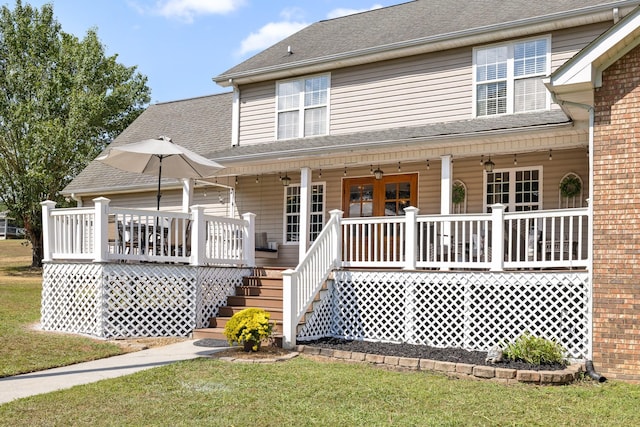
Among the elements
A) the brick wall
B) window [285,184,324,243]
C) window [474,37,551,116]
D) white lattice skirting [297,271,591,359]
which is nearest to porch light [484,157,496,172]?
window [474,37,551,116]

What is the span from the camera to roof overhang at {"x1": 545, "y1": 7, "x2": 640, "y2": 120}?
7.77 m

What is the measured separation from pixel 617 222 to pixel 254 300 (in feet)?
20.4

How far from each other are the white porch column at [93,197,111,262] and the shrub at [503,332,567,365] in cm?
660

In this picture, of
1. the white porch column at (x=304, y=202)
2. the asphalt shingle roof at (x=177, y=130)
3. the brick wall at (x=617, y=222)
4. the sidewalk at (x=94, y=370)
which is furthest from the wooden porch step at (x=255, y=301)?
the asphalt shingle roof at (x=177, y=130)

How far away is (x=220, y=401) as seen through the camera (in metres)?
6.43

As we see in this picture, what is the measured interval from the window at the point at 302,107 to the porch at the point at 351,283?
3.39 metres

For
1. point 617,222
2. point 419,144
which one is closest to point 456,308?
point 617,222

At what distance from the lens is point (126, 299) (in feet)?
35.3

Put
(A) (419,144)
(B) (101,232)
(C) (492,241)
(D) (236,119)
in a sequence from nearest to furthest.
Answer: (C) (492,241), (B) (101,232), (A) (419,144), (D) (236,119)

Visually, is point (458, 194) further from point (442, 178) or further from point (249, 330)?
point (249, 330)

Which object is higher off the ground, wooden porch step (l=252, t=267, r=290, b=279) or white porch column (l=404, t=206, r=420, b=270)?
white porch column (l=404, t=206, r=420, b=270)

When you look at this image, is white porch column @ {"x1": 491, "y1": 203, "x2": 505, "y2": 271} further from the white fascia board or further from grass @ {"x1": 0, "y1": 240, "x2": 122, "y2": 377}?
grass @ {"x1": 0, "y1": 240, "x2": 122, "y2": 377}

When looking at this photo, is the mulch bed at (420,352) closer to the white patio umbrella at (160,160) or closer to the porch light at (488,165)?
the porch light at (488,165)

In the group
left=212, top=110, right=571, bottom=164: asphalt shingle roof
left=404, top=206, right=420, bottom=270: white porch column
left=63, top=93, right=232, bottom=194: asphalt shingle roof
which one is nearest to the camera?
left=404, top=206, right=420, bottom=270: white porch column
